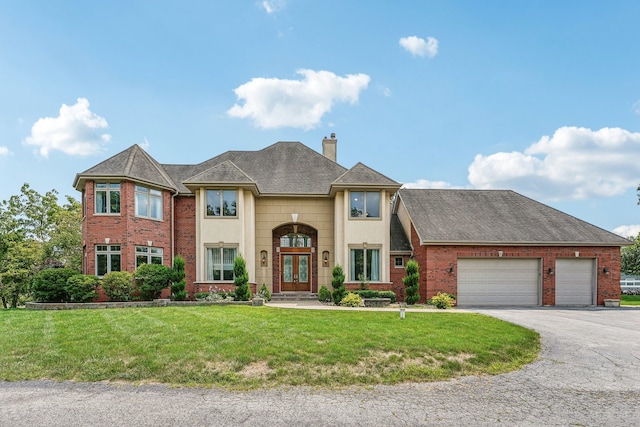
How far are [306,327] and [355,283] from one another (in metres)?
8.77

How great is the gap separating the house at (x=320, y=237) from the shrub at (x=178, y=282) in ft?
Answer: 4.93

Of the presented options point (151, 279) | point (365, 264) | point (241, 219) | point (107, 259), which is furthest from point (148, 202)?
point (365, 264)

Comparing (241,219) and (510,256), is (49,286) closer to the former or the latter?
(241,219)

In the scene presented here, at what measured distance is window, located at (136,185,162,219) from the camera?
1628 cm

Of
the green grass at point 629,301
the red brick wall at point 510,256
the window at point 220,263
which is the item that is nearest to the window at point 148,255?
the window at point 220,263

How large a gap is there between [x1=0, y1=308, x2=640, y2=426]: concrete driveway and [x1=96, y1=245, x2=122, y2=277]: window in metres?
10.4

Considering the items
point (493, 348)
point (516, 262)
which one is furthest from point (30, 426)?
point (516, 262)

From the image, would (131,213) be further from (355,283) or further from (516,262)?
(516,262)

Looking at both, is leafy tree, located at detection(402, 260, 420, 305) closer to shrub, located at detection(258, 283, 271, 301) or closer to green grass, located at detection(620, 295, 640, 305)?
shrub, located at detection(258, 283, 271, 301)

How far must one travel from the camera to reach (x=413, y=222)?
17906 mm

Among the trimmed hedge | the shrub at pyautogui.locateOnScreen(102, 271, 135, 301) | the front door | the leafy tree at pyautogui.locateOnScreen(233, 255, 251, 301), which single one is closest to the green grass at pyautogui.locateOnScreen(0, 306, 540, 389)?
the shrub at pyautogui.locateOnScreen(102, 271, 135, 301)

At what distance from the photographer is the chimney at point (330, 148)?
21953 mm

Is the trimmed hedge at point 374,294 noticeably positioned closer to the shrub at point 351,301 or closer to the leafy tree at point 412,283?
the leafy tree at point 412,283

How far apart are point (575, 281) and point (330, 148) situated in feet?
45.8
